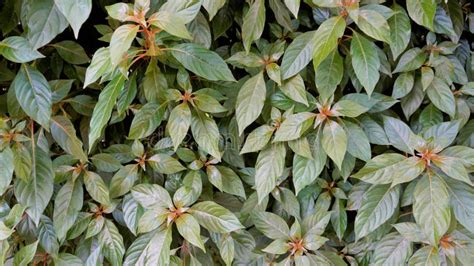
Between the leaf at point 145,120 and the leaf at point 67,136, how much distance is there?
0.35 ft

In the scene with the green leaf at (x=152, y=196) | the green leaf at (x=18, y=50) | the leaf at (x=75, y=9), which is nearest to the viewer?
the leaf at (x=75, y=9)

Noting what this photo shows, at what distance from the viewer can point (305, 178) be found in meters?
0.78

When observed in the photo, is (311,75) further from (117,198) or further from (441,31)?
(117,198)

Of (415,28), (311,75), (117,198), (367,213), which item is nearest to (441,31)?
(415,28)

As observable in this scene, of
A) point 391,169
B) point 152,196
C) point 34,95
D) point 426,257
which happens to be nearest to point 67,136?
point 34,95

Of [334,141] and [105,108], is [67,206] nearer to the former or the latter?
[105,108]

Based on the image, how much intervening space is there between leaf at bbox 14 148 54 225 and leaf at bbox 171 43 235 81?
353 millimetres

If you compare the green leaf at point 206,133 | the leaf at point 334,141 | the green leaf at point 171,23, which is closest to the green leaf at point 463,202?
the leaf at point 334,141

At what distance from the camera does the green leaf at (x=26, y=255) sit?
30.3 inches

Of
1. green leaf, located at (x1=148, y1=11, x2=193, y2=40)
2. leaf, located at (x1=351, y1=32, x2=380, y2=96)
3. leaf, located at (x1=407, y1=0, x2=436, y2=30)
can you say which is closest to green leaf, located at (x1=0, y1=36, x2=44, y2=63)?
green leaf, located at (x1=148, y1=11, x2=193, y2=40)

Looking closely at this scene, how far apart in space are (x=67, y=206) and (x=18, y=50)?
326 mm

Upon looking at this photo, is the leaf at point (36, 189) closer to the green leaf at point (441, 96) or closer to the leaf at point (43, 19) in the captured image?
the leaf at point (43, 19)

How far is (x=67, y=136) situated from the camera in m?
0.77

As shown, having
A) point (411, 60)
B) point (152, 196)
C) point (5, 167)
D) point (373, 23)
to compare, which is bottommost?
point (152, 196)
